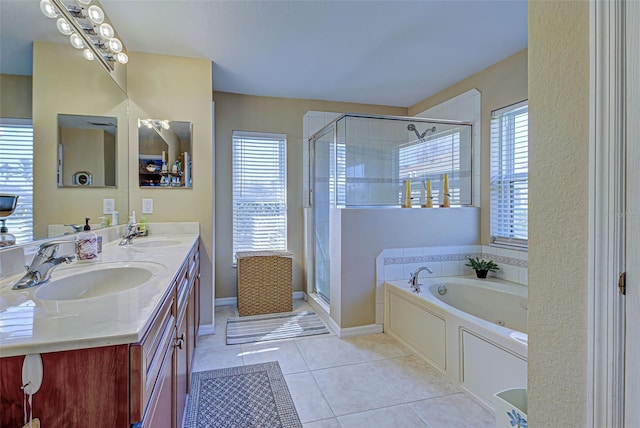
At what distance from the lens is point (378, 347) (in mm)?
2533

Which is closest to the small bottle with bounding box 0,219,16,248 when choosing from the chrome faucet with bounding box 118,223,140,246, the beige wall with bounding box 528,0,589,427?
the chrome faucet with bounding box 118,223,140,246

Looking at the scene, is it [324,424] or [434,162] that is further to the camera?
[434,162]

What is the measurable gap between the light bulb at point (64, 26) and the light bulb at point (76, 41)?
0.09ft

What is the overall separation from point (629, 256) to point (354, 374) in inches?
72.3

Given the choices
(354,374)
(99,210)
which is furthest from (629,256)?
(99,210)

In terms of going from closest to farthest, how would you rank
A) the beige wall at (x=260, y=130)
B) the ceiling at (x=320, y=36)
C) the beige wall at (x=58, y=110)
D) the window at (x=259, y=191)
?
the beige wall at (x=58, y=110) → the ceiling at (x=320, y=36) → the beige wall at (x=260, y=130) → the window at (x=259, y=191)

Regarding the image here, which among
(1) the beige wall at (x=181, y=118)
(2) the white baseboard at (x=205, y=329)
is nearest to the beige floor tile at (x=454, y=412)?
(2) the white baseboard at (x=205, y=329)

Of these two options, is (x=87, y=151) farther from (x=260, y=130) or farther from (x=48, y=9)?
(x=260, y=130)

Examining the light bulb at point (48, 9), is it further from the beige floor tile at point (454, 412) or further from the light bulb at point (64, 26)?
the beige floor tile at point (454, 412)

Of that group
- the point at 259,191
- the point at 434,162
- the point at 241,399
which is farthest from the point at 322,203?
the point at 241,399

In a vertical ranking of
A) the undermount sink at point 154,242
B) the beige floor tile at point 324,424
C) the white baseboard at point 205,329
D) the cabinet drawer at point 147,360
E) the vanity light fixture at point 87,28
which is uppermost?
the vanity light fixture at point 87,28

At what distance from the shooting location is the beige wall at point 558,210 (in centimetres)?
75

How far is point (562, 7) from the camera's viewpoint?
2.62 feet

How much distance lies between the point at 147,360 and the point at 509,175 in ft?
9.85
